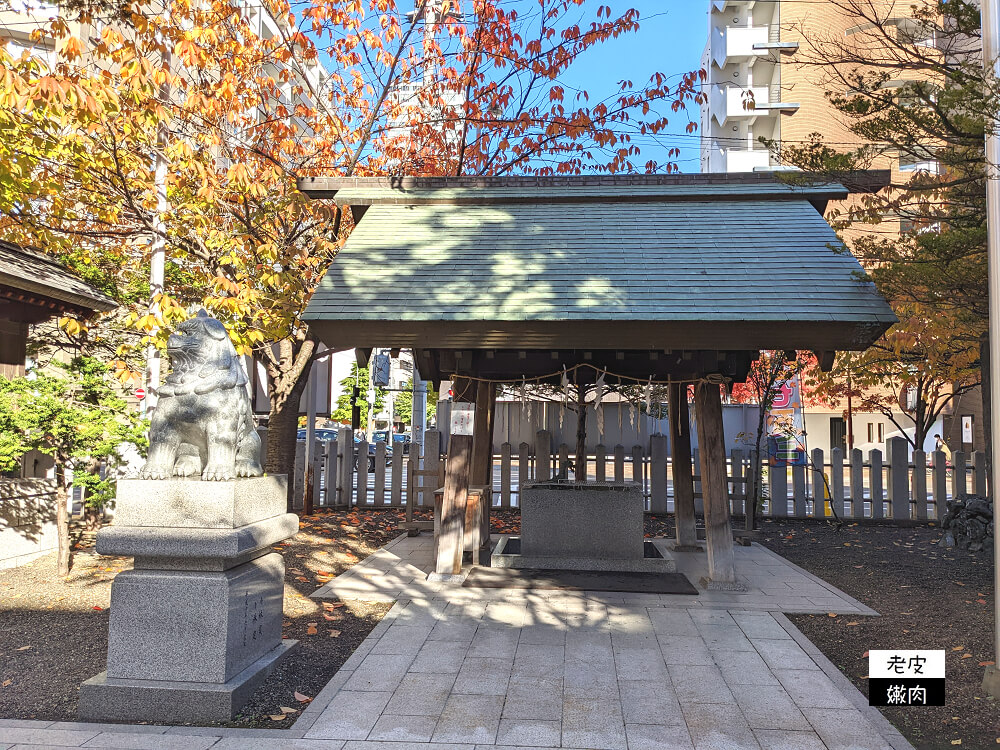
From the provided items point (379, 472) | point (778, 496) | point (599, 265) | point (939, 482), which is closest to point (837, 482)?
point (778, 496)

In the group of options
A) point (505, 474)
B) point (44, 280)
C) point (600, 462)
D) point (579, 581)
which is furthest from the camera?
point (505, 474)

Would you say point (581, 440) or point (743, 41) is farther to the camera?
point (743, 41)

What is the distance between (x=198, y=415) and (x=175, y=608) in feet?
4.42

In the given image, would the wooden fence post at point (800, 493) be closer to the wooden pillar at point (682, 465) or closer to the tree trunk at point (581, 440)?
the wooden pillar at point (682, 465)

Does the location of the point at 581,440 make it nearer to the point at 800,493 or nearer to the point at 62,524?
the point at 800,493

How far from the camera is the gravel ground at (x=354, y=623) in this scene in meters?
4.77

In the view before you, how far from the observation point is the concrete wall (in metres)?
8.84

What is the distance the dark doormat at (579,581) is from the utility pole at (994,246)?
3.27m

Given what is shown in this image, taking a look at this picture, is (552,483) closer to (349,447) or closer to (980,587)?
(980,587)

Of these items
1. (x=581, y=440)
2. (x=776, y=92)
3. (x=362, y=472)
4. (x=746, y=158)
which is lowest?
(x=362, y=472)

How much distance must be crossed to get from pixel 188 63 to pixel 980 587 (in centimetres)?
1216

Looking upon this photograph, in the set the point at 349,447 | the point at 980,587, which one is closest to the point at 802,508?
the point at 980,587

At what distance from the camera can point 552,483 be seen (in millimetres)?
9445

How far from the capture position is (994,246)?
4.99 metres
